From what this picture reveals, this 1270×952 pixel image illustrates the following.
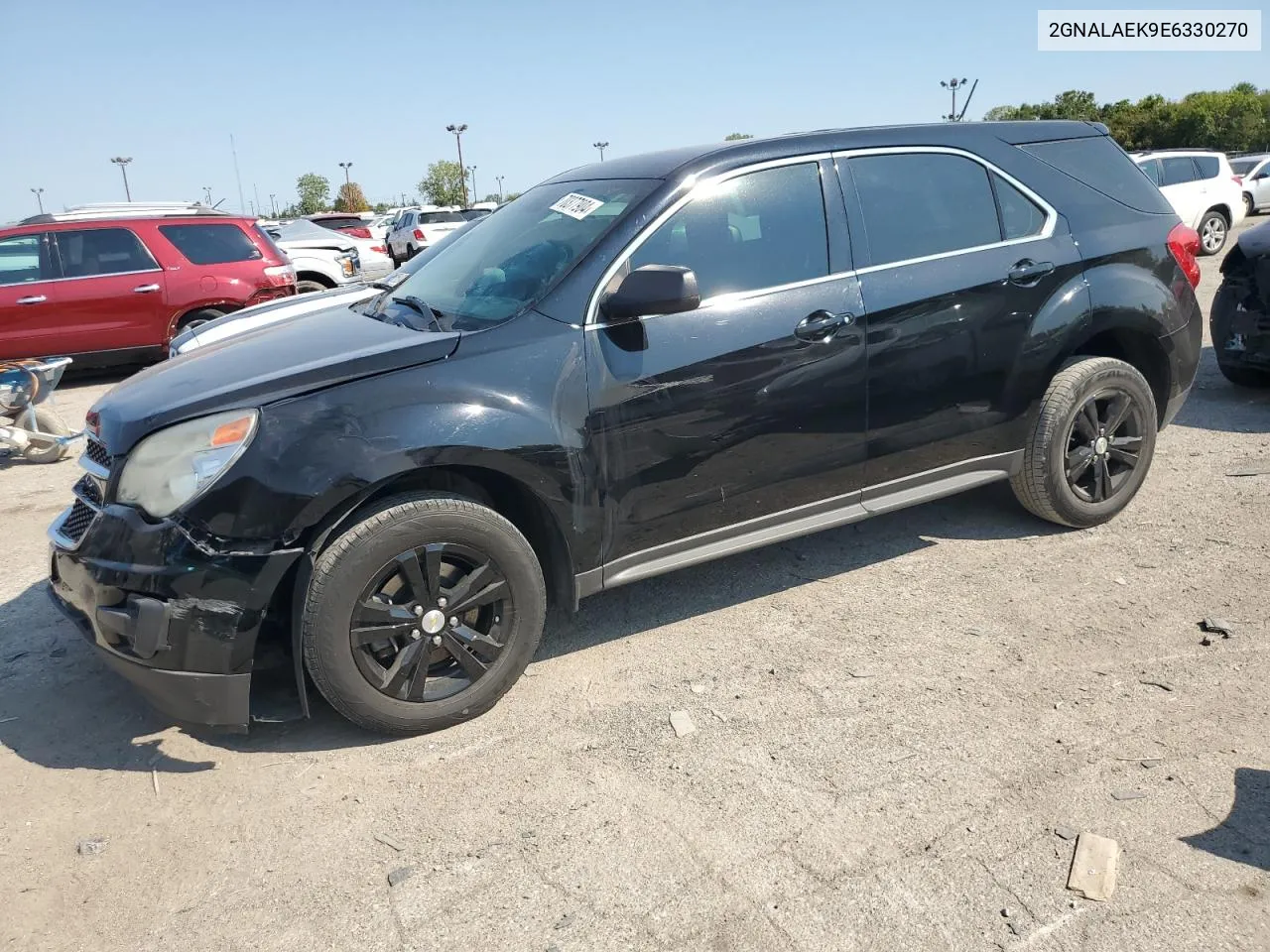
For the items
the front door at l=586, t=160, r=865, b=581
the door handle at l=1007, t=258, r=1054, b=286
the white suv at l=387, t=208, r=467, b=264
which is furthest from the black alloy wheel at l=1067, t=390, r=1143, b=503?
the white suv at l=387, t=208, r=467, b=264

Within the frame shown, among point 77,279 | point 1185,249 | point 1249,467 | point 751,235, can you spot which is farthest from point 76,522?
point 77,279

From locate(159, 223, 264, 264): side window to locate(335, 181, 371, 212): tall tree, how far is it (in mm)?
83174

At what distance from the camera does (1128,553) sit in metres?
4.30

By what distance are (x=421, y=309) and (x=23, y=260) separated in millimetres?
7865

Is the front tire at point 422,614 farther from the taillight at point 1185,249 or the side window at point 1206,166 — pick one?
the side window at point 1206,166

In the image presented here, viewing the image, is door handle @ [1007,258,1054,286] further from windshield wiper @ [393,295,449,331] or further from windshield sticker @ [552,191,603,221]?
windshield wiper @ [393,295,449,331]

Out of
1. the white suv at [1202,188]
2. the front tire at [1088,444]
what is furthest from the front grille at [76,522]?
the white suv at [1202,188]

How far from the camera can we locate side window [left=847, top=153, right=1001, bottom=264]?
12.6 feet

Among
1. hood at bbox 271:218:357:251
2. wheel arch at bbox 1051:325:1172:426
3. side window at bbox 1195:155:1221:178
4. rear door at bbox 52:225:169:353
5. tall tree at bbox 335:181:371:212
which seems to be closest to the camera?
wheel arch at bbox 1051:325:1172:426

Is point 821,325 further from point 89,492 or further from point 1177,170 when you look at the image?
point 1177,170

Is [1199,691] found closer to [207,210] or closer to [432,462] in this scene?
[432,462]

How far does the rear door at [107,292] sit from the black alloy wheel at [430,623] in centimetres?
794

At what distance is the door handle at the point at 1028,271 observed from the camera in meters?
4.07

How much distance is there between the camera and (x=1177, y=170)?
15.9 metres
